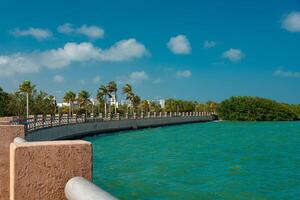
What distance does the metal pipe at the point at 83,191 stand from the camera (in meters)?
2.29

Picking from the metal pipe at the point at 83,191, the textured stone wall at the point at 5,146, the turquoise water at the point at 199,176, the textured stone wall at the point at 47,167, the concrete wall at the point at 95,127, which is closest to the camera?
the metal pipe at the point at 83,191

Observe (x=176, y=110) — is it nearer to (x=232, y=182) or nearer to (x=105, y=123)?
(x=105, y=123)

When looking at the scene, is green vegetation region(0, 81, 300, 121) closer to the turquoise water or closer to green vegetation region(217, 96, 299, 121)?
green vegetation region(217, 96, 299, 121)

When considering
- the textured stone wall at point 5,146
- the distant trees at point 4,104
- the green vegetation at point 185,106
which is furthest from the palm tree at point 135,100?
the textured stone wall at point 5,146

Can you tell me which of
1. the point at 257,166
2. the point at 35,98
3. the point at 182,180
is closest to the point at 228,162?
the point at 257,166

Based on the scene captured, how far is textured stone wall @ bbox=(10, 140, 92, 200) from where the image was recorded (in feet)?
9.55

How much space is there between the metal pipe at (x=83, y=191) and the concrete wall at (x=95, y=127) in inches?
1065

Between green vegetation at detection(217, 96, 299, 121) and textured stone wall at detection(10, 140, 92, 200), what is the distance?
136076mm

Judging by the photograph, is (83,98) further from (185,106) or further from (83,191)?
(83,191)

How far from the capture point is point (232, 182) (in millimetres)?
20016

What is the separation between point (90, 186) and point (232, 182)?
59.5 ft

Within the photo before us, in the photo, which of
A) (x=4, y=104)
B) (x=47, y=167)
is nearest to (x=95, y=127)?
(x=4, y=104)

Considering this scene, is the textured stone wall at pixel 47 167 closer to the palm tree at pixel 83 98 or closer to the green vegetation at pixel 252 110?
the palm tree at pixel 83 98

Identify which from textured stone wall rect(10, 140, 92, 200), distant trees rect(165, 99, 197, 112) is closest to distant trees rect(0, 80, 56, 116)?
distant trees rect(165, 99, 197, 112)
